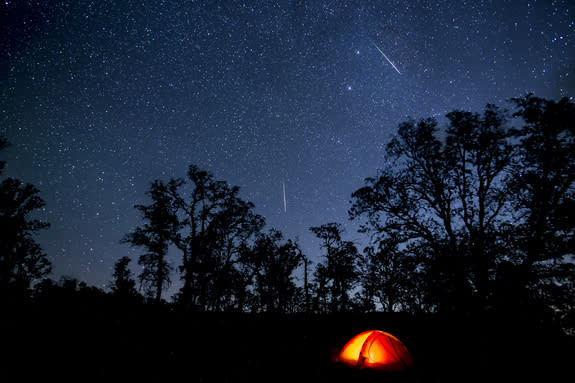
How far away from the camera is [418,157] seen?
16.9 meters

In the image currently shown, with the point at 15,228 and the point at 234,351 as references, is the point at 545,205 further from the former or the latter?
the point at 15,228

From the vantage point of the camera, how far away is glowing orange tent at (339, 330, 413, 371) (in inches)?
368

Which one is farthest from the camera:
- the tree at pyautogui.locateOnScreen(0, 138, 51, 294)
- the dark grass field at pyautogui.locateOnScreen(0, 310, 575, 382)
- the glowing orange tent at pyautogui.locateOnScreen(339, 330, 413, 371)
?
the tree at pyautogui.locateOnScreen(0, 138, 51, 294)

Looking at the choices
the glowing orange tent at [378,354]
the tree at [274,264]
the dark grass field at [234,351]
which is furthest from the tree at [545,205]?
the tree at [274,264]

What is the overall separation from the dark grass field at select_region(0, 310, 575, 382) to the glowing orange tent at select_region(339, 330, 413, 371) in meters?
0.28

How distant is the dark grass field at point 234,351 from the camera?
808 cm

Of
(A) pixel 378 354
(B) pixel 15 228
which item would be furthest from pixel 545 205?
(B) pixel 15 228

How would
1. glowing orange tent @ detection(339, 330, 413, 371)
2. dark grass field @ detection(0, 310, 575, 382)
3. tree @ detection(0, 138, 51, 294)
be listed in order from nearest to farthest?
dark grass field @ detection(0, 310, 575, 382)
glowing orange tent @ detection(339, 330, 413, 371)
tree @ detection(0, 138, 51, 294)

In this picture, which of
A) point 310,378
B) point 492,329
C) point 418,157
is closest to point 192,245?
point 310,378

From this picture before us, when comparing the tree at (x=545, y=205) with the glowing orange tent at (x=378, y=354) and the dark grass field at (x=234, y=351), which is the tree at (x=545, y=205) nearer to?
the dark grass field at (x=234, y=351)

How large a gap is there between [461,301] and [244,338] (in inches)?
467

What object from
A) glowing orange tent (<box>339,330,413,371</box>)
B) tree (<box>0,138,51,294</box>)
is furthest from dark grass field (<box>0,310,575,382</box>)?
tree (<box>0,138,51,294</box>)

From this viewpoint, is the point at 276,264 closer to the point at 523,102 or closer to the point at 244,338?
the point at 244,338

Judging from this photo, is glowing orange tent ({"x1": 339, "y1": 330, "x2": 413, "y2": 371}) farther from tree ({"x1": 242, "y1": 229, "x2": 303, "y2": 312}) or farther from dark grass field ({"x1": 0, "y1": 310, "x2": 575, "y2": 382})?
tree ({"x1": 242, "y1": 229, "x2": 303, "y2": 312})
